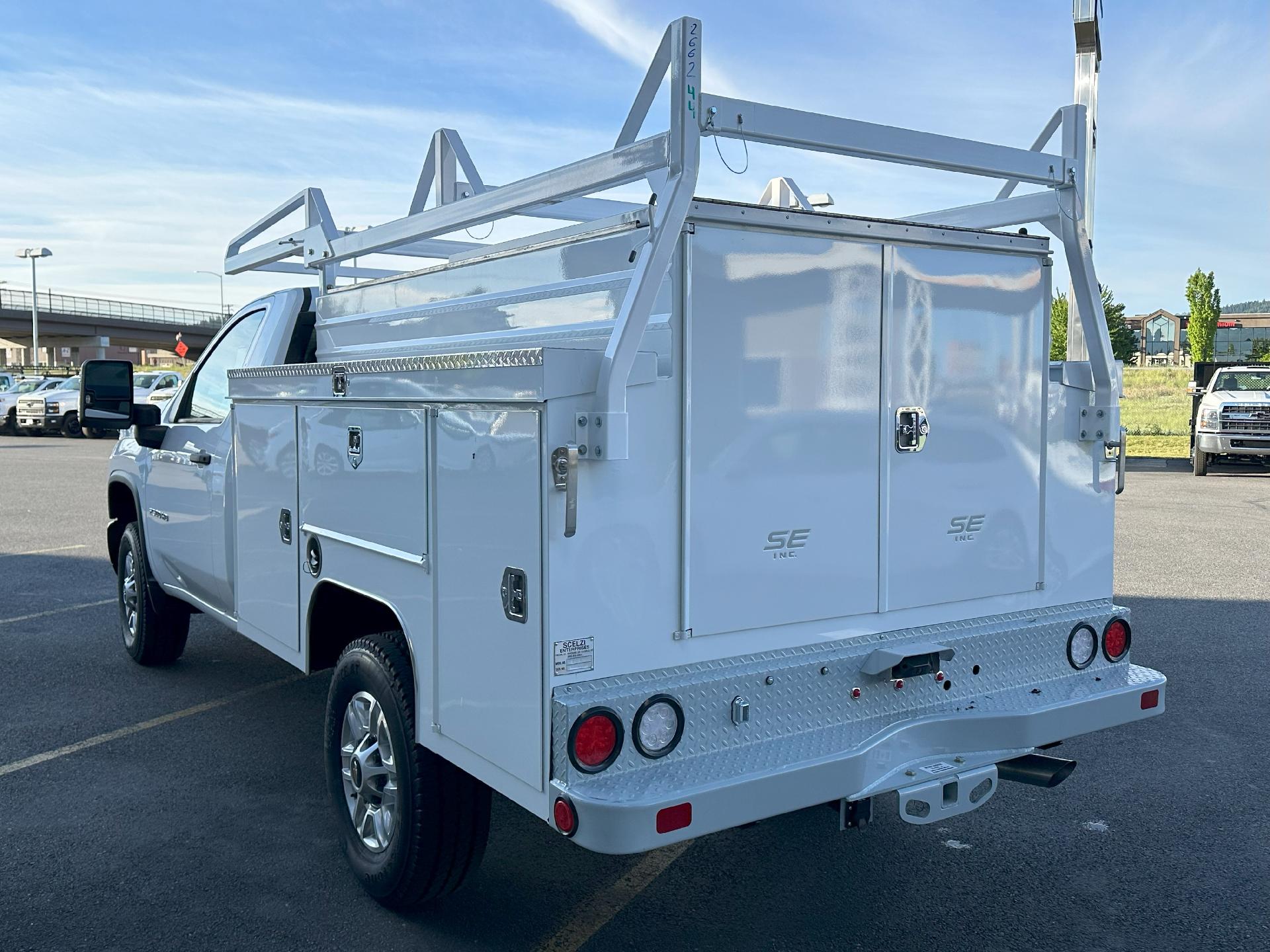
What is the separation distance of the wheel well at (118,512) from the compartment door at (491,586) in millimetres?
4067

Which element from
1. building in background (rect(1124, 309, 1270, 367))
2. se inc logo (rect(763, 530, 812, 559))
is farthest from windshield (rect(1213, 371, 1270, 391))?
building in background (rect(1124, 309, 1270, 367))

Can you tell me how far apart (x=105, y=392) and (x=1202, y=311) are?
56508mm

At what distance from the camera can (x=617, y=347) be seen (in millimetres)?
2986

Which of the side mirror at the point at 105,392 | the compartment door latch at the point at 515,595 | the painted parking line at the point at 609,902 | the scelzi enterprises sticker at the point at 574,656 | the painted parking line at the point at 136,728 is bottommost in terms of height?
the painted parking line at the point at 609,902

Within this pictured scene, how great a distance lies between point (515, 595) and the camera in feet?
10.1

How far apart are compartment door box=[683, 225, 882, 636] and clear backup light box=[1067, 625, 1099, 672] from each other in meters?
0.93

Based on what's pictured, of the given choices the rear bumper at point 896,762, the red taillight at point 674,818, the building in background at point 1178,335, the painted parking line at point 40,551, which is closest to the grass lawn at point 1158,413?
the rear bumper at point 896,762

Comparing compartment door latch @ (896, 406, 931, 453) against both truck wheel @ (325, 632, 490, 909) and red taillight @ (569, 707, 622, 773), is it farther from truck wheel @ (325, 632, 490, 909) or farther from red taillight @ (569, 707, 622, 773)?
truck wheel @ (325, 632, 490, 909)

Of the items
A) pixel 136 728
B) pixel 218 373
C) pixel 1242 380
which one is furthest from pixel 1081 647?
pixel 1242 380

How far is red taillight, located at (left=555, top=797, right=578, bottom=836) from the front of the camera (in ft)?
9.66

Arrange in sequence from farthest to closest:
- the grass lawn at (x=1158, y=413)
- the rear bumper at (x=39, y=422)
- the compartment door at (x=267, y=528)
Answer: the rear bumper at (x=39, y=422), the grass lawn at (x=1158, y=413), the compartment door at (x=267, y=528)

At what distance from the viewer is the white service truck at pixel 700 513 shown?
10.1 feet

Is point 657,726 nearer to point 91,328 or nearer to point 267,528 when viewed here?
point 267,528

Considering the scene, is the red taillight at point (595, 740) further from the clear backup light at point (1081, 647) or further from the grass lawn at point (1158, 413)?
the grass lawn at point (1158, 413)
